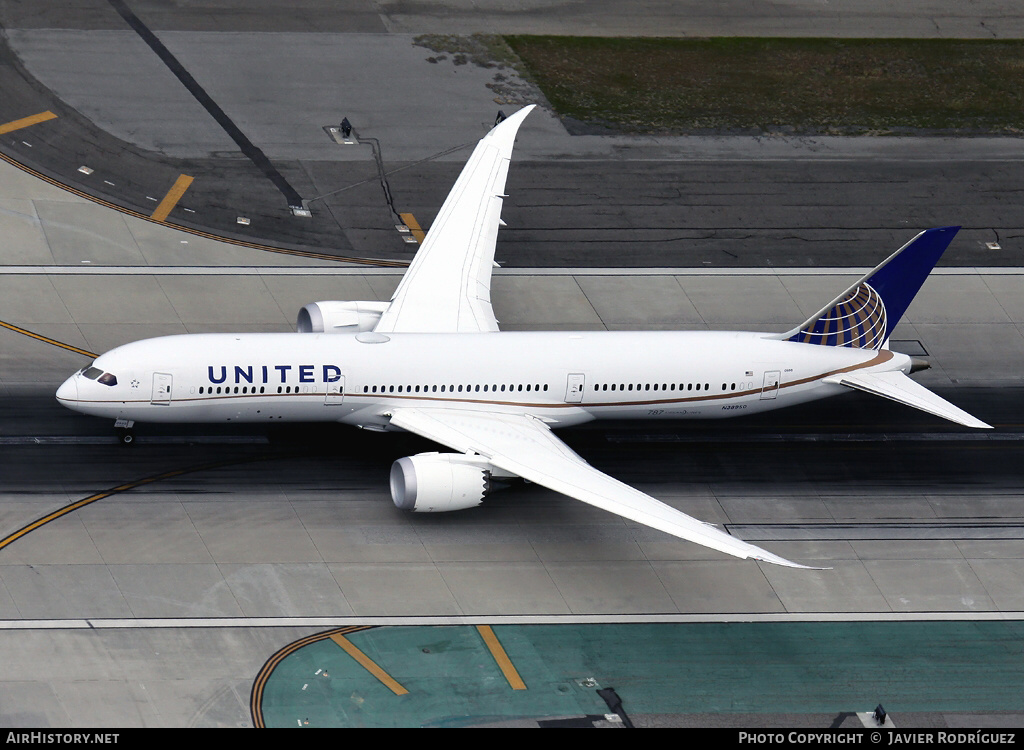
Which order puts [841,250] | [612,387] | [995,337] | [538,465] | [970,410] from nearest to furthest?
[538,465] < [612,387] < [970,410] < [995,337] < [841,250]

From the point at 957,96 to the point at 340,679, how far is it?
169ft

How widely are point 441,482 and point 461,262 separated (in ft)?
40.5

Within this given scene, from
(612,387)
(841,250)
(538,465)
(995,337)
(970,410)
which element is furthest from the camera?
(841,250)

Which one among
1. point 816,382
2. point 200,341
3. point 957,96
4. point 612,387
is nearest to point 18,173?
point 200,341

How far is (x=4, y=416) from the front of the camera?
169 feet

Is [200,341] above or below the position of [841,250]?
above

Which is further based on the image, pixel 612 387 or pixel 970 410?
pixel 970 410

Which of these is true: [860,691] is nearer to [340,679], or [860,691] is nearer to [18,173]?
[340,679]

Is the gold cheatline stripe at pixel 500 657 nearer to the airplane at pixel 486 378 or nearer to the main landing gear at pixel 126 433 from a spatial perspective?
the airplane at pixel 486 378

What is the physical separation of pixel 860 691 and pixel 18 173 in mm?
42608

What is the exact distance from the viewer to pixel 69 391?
4838 centimetres

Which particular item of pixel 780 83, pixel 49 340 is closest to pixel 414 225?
pixel 49 340

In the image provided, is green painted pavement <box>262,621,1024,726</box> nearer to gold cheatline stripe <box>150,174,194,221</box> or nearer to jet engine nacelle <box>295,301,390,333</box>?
jet engine nacelle <box>295,301,390,333</box>

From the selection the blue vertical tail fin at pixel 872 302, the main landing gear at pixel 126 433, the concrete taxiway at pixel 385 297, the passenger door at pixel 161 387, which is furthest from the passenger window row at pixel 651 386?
the main landing gear at pixel 126 433
